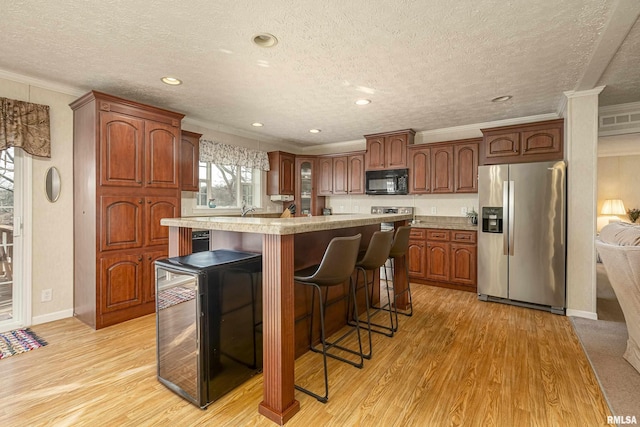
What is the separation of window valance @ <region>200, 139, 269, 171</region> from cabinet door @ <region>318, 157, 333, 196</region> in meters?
1.06

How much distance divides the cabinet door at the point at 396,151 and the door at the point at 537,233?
5.55ft

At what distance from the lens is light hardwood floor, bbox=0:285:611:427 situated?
69.9 inches

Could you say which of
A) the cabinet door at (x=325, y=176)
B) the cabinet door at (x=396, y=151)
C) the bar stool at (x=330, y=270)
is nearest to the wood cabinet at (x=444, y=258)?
the cabinet door at (x=396, y=151)

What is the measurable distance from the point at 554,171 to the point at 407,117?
1.87 m

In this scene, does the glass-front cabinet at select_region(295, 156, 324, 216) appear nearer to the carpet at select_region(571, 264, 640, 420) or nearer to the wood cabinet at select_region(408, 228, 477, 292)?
the wood cabinet at select_region(408, 228, 477, 292)

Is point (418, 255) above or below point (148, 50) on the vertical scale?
below

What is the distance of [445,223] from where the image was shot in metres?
4.79

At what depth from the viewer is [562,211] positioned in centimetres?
340

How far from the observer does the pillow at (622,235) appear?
78.7 inches

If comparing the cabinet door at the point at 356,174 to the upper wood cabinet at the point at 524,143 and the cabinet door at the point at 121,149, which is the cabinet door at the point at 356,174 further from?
the cabinet door at the point at 121,149

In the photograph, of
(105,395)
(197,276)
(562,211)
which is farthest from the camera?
(562,211)

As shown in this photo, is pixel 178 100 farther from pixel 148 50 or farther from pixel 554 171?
pixel 554 171

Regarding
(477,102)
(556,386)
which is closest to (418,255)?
(477,102)

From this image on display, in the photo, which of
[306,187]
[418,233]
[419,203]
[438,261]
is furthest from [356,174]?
[438,261]
